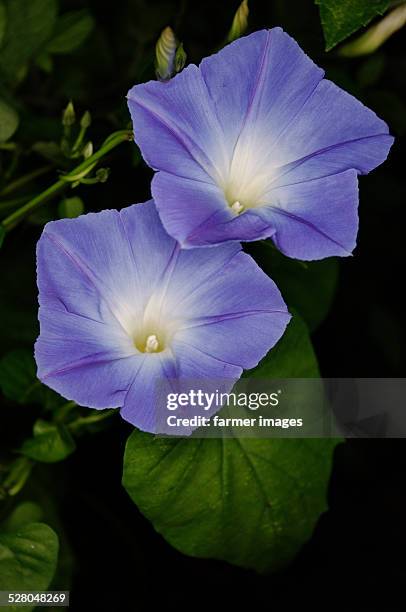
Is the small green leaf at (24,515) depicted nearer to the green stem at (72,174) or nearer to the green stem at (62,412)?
the green stem at (62,412)

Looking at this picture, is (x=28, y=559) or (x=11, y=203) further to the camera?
(x=11, y=203)

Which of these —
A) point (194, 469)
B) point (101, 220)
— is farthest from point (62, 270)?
point (194, 469)

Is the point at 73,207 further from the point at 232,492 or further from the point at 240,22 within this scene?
the point at 232,492

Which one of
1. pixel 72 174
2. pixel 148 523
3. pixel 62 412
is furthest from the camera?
pixel 148 523

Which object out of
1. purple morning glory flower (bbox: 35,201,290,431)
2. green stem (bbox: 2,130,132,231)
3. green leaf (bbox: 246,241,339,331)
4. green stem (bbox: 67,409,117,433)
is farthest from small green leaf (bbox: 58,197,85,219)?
green leaf (bbox: 246,241,339,331)

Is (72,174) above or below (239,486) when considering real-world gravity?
above

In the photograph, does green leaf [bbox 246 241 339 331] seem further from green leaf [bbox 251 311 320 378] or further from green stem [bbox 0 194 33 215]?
green stem [bbox 0 194 33 215]

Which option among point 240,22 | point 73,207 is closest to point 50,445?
point 73,207

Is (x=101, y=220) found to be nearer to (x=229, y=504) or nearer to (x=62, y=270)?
(x=62, y=270)
